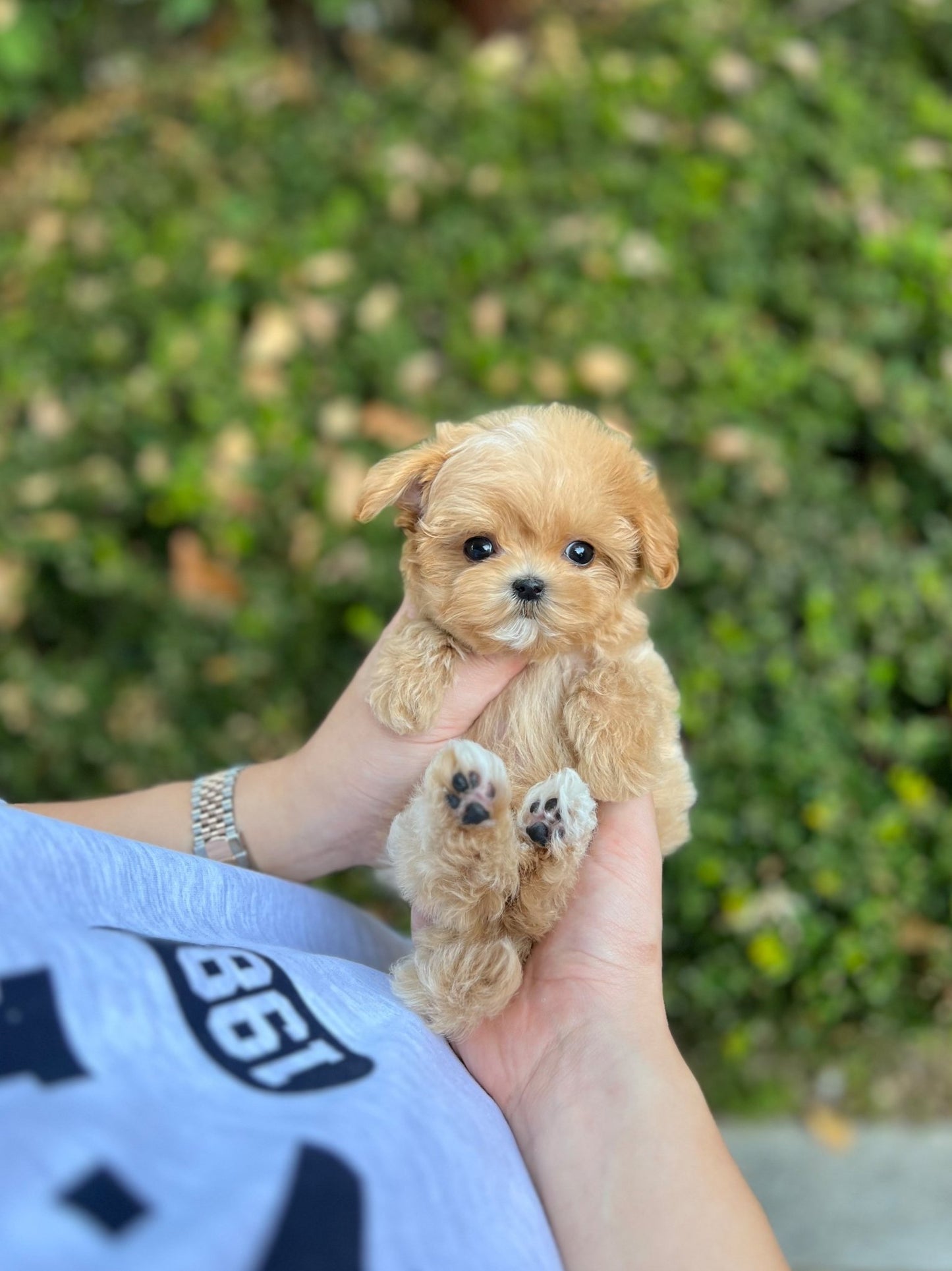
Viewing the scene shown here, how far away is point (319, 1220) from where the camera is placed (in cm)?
116

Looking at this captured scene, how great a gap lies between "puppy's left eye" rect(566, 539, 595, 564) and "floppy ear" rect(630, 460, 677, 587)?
11 centimetres

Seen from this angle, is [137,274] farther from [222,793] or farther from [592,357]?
[222,793]

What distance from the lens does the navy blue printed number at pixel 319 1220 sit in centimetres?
112

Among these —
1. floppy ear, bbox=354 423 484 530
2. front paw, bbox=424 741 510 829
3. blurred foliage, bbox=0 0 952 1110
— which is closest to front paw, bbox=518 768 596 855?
front paw, bbox=424 741 510 829

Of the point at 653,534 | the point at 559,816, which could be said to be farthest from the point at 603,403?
the point at 559,816

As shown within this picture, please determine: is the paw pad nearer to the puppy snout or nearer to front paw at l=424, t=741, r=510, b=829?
front paw at l=424, t=741, r=510, b=829

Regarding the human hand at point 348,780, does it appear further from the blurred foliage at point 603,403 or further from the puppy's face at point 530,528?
the blurred foliage at point 603,403

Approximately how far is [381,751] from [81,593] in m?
2.88

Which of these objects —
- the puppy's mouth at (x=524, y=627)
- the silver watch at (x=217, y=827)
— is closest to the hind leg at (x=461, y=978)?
the puppy's mouth at (x=524, y=627)

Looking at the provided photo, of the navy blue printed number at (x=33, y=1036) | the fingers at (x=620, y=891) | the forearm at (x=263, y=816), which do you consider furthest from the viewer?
the forearm at (x=263, y=816)

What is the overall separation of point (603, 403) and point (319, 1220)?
3449mm

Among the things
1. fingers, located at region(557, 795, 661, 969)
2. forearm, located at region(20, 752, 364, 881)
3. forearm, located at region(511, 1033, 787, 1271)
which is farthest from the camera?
forearm, located at region(20, 752, 364, 881)

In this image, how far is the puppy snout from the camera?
1771 millimetres

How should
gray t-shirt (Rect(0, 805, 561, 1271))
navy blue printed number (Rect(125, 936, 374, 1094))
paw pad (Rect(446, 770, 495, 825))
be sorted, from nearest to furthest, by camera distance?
gray t-shirt (Rect(0, 805, 561, 1271)) < navy blue printed number (Rect(125, 936, 374, 1094)) < paw pad (Rect(446, 770, 495, 825))
